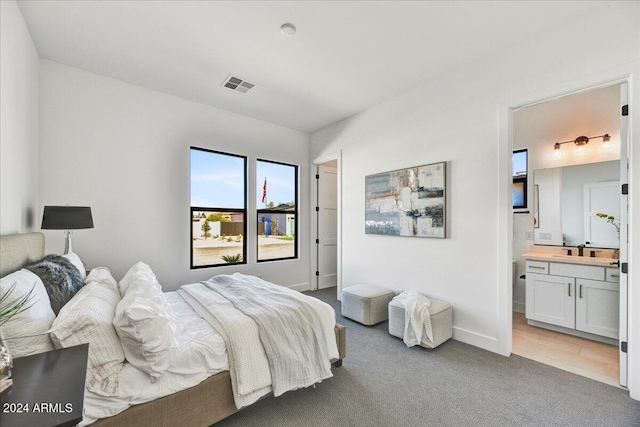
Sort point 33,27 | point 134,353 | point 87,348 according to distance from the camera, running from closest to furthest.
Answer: point 87,348, point 134,353, point 33,27

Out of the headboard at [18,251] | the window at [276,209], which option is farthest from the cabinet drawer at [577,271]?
the headboard at [18,251]

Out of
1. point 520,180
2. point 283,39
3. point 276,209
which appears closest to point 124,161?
point 276,209

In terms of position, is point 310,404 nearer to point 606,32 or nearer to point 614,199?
point 606,32

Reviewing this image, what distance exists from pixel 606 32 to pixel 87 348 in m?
4.03

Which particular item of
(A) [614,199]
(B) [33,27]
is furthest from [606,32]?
(B) [33,27]

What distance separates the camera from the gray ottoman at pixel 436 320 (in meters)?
2.88

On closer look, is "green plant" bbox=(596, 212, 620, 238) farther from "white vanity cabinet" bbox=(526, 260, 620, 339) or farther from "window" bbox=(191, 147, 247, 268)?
"window" bbox=(191, 147, 247, 268)

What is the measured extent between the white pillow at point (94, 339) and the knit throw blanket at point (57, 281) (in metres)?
0.17

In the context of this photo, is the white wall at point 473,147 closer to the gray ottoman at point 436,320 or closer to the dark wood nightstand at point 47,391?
the gray ottoman at point 436,320

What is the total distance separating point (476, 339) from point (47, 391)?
330 centimetres

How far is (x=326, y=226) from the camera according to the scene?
18.0ft

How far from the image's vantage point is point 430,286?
132 inches

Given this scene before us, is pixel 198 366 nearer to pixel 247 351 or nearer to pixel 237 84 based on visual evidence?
pixel 247 351

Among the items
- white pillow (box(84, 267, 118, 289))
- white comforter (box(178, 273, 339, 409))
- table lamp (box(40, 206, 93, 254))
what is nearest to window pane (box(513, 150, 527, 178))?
white comforter (box(178, 273, 339, 409))
